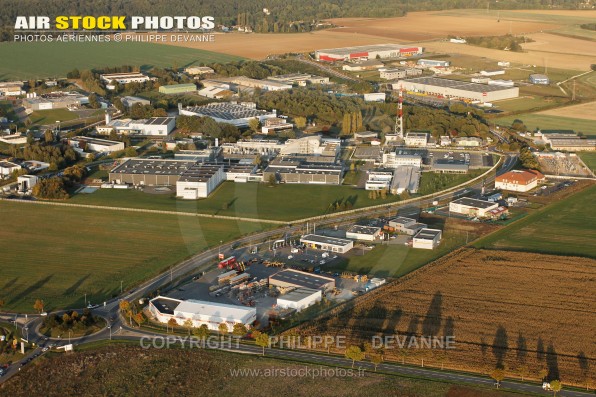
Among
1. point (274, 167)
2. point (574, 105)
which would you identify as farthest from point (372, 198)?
point (574, 105)

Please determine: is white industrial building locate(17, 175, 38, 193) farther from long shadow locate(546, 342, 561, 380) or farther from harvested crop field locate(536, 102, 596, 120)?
harvested crop field locate(536, 102, 596, 120)

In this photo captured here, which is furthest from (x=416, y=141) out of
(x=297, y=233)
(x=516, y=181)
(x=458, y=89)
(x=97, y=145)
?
(x=97, y=145)

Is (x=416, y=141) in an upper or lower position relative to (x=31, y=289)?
upper

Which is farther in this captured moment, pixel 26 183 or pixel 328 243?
pixel 26 183

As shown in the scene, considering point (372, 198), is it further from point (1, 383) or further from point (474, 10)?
point (474, 10)

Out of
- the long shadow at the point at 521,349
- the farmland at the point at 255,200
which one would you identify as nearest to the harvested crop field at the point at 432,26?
the farmland at the point at 255,200

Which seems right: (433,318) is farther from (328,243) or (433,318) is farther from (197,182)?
(197,182)
